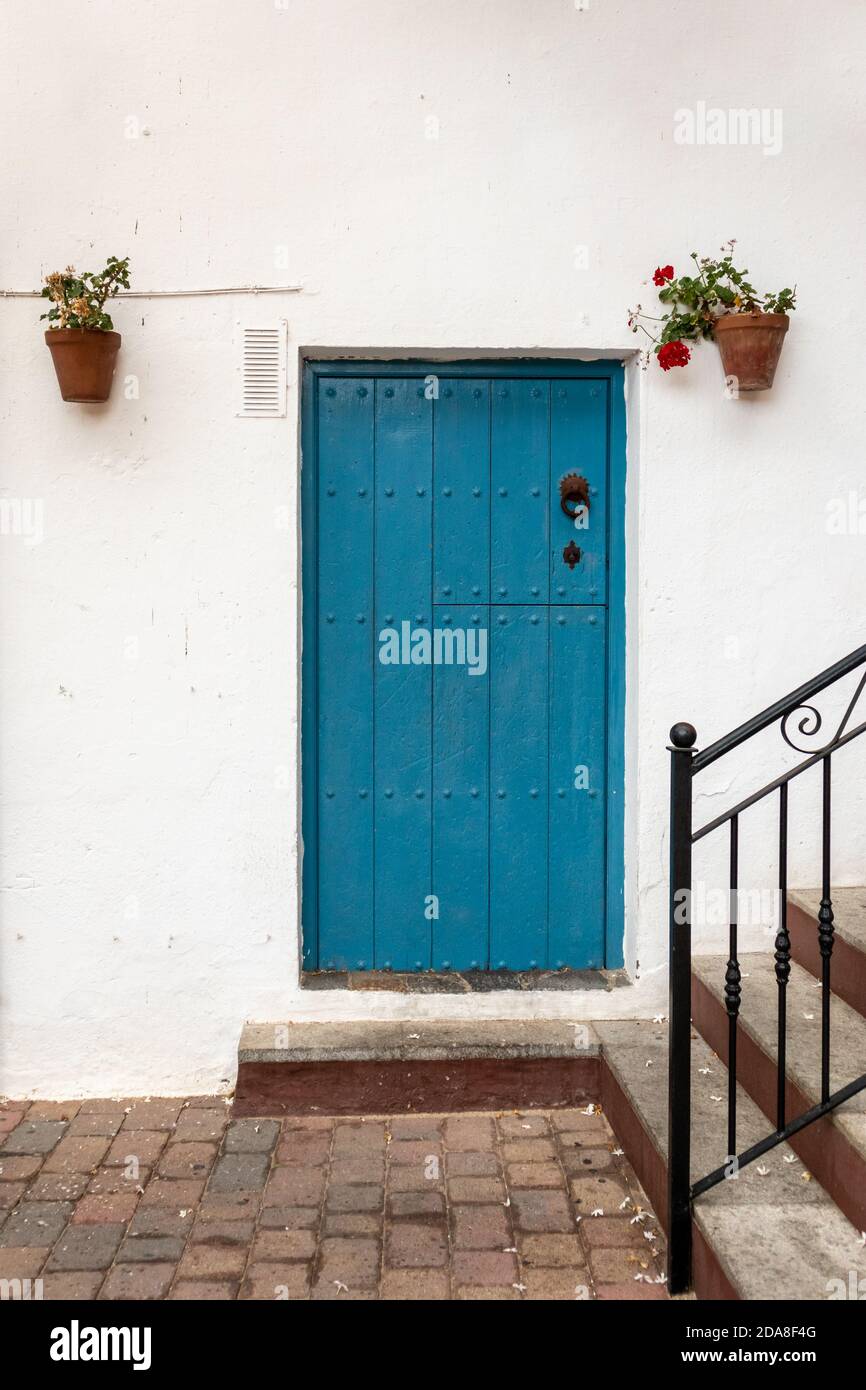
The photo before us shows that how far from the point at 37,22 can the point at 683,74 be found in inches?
83.3

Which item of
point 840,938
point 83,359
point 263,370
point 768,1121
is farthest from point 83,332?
point 768,1121

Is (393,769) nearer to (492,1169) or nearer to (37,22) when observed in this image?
(492,1169)

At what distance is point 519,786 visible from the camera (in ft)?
12.5

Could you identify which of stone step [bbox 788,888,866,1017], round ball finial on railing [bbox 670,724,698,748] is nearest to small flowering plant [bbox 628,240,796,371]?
round ball finial on railing [bbox 670,724,698,748]

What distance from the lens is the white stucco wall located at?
3.58 metres

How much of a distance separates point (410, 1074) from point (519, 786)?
102 centimetres

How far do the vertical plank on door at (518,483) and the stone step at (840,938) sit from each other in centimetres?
142

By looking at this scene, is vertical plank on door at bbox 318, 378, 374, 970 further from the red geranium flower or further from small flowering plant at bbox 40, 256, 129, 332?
the red geranium flower

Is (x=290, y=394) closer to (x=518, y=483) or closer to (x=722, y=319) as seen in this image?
(x=518, y=483)

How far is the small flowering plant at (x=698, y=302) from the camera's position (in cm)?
356

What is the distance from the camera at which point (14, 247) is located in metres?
3.58

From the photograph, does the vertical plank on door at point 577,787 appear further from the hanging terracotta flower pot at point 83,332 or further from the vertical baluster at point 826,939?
the hanging terracotta flower pot at point 83,332

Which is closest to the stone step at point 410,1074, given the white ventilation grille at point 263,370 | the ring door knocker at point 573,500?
the ring door knocker at point 573,500

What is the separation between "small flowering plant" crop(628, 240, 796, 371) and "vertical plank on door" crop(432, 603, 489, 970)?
107cm
